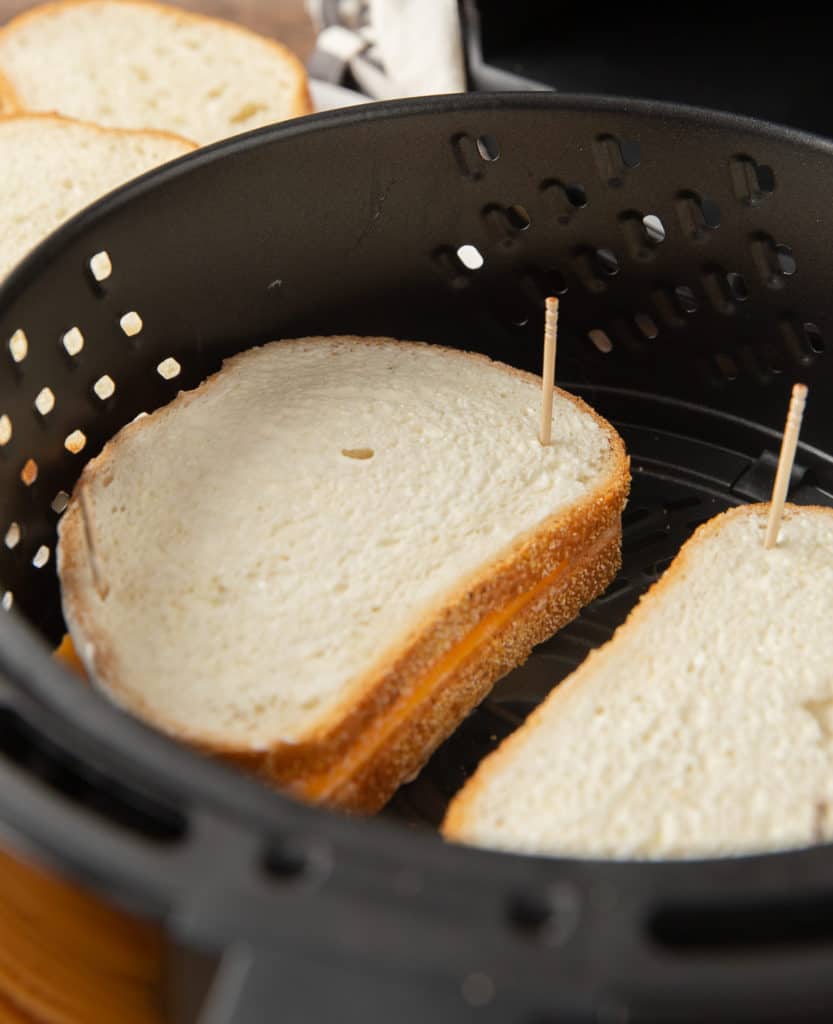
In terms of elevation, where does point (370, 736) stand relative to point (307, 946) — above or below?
below

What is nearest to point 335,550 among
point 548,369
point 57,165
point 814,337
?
point 548,369

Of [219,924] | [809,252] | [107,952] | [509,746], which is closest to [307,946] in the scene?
[219,924]

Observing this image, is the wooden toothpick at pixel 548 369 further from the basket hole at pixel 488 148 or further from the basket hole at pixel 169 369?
the basket hole at pixel 169 369

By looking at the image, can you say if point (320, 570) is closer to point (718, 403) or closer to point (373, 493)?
point (373, 493)

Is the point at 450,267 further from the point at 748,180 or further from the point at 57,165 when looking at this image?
the point at 57,165

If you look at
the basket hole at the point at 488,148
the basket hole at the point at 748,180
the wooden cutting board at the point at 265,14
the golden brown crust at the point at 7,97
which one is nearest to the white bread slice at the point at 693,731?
the basket hole at the point at 748,180

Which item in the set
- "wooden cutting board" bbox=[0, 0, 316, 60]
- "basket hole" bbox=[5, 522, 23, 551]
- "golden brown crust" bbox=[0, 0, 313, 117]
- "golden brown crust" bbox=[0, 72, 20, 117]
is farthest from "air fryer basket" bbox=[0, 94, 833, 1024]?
"wooden cutting board" bbox=[0, 0, 316, 60]

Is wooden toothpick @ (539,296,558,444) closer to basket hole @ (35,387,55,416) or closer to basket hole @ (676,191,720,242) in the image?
basket hole @ (676,191,720,242)
